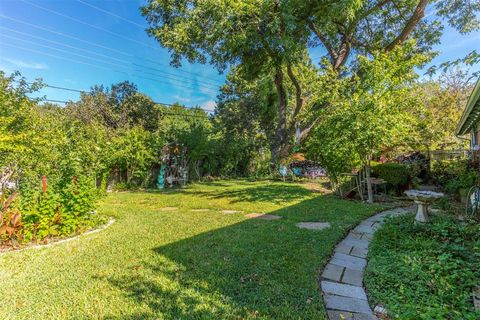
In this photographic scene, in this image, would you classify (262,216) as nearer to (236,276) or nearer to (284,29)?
(236,276)

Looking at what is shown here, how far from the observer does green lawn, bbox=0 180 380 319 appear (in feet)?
7.36

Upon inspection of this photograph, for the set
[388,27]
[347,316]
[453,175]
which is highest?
[388,27]

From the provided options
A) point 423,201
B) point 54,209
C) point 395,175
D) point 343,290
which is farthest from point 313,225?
point 395,175

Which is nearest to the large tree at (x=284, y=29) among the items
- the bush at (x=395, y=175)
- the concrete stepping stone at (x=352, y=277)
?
the bush at (x=395, y=175)

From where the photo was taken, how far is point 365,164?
7.52 meters

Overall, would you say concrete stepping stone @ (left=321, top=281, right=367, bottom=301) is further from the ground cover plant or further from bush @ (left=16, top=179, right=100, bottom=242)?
bush @ (left=16, top=179, right=100, bottom=242)

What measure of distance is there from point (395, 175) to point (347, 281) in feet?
21.9

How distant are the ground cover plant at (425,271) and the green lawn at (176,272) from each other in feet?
2.03

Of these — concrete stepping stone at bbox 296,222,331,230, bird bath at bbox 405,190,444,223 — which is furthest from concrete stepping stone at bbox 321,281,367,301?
bird bath at bbox 405,190,444,223

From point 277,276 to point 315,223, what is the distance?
8.00ft

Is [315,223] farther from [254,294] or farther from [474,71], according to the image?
[474,71]

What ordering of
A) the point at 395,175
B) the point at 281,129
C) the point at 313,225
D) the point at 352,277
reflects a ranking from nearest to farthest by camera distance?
the point at 352,277, the point at 313,225, the point at 395,175, the point at 281,129

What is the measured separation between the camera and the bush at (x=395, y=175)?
8289mm

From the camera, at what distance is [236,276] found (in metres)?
2.82
